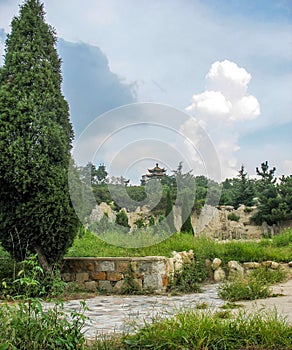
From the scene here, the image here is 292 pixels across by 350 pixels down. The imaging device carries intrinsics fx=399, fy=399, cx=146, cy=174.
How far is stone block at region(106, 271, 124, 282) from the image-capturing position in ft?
20.6

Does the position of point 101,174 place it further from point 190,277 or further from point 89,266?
point 190,277

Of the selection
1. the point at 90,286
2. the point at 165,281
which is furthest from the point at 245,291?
the point at 90,286

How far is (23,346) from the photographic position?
261 centimetres

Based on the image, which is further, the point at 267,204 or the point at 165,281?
the point at 267,204

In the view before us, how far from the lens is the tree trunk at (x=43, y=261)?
5863 millimetres

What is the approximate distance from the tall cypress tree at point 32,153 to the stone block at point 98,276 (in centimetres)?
73

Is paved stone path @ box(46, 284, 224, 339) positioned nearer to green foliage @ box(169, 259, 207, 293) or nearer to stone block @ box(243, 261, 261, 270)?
green foliage @ box(169, 259, 207, 293)

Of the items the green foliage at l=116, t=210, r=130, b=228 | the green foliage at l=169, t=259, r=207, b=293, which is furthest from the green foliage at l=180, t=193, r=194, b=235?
the green foliage at l=169, t=259, r=207, b=293

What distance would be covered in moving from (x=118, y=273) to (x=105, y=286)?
31cm

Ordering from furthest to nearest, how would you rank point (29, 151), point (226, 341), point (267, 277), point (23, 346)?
point (267, 277) → point (29, 151) → point (226, 341) → point (23, 346)

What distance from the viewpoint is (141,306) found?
4.92m

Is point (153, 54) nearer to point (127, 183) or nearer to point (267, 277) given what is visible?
point (127, 183)

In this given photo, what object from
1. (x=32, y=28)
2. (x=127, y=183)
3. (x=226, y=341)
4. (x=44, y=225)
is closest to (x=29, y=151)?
(x=44, y=225)

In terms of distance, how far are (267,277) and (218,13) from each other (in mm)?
4954
